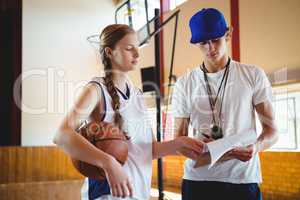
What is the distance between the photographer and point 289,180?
9.44 feet

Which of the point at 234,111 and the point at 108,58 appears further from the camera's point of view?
the point at 234,111

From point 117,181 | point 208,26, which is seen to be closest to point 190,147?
point 117,181

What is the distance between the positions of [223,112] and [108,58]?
1.56 ft

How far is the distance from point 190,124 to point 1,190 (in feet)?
12.9

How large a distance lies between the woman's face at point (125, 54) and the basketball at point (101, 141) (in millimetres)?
201

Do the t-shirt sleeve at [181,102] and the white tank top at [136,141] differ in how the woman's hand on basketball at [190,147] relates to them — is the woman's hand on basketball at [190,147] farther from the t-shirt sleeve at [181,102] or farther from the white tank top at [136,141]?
the t-shirt sleeve at [181,102]

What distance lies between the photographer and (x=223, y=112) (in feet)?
4.27

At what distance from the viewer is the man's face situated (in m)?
1.31

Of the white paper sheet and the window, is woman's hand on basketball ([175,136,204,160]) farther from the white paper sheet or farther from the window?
the window

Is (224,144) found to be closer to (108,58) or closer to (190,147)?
(190,147)

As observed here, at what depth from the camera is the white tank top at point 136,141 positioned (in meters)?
1.01

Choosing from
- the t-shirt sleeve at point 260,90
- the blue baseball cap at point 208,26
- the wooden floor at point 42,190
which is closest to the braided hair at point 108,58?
the blue baseball cap at point 208,26

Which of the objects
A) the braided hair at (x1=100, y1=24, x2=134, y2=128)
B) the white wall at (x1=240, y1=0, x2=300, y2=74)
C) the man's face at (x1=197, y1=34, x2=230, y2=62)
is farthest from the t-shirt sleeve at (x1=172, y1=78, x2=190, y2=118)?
the white wall at (x1=240, y1=0, x2=300, y2=74)

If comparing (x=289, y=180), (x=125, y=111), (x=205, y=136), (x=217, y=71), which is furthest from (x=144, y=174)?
(x=289, y=180)
